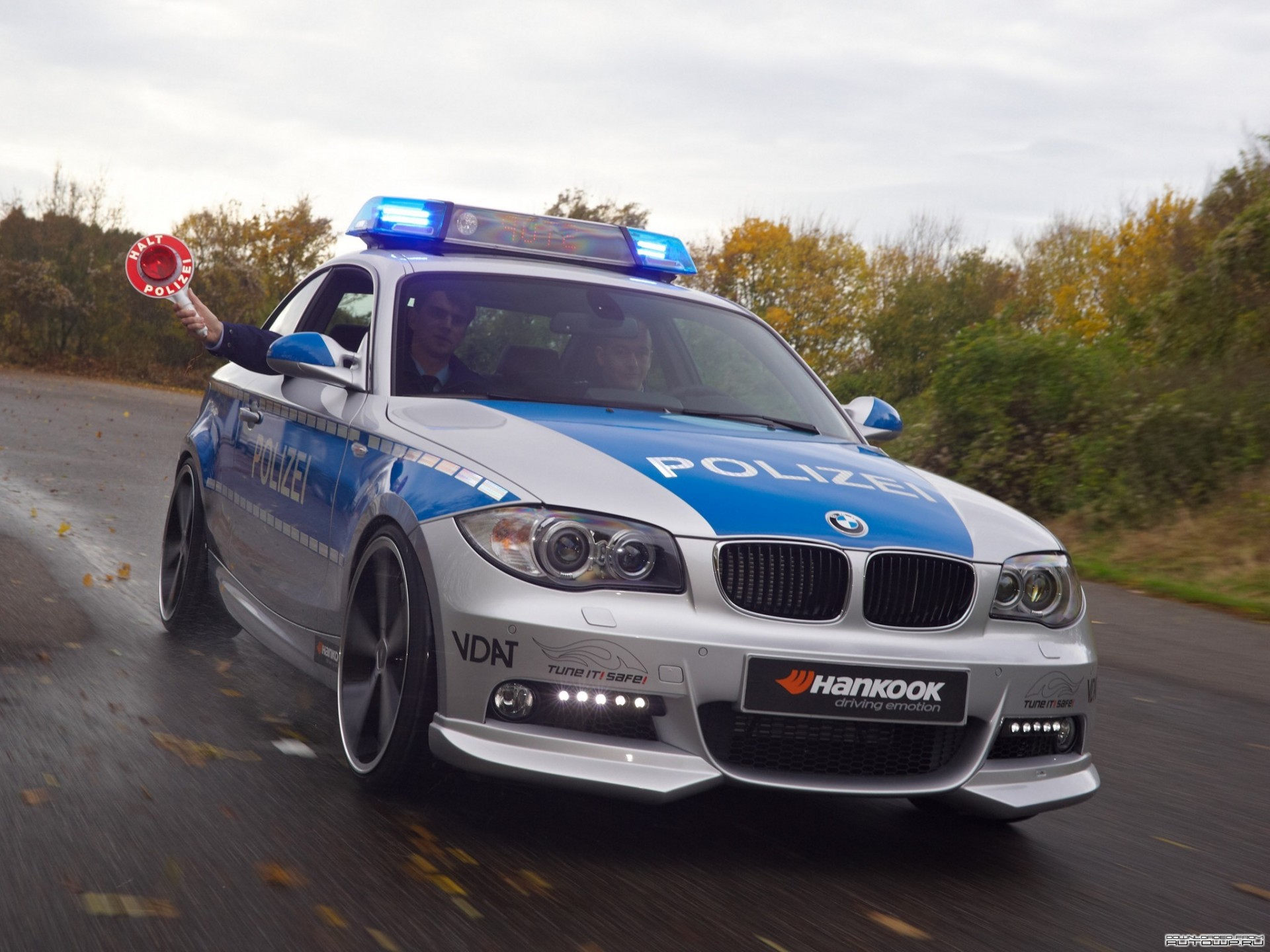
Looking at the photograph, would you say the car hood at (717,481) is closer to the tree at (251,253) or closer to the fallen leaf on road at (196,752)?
the fallen leaf on road at (196,752)

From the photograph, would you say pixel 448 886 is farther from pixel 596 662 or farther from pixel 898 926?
pixel 898 926

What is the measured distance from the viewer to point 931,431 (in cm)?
1683

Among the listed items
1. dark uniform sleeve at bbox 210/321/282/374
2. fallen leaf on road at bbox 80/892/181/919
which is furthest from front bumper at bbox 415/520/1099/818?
dark uniform sleeve at bbox 210/321/282/374

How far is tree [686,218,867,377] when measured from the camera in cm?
4841

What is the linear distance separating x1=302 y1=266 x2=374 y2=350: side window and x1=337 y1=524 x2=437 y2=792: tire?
5.32 ft

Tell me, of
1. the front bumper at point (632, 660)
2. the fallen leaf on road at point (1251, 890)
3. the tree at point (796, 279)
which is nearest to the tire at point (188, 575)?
the front bumper at point (632, 660)

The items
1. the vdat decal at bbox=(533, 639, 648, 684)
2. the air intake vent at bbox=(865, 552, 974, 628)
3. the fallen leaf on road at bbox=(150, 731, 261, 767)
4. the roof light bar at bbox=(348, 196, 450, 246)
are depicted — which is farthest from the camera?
the roof light bar at bbox=(348, 196, 450, 246)

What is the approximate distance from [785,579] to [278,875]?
4.74 feet

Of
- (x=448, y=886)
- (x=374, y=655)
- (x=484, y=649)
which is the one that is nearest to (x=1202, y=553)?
(x=374, y=655)

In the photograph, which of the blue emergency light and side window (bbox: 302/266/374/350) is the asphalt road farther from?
the blue emergency light

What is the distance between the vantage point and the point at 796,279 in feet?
165

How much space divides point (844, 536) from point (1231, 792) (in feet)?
7.31

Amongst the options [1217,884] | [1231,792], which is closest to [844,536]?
[1217,884]

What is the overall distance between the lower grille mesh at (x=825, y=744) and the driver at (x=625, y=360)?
178cm
